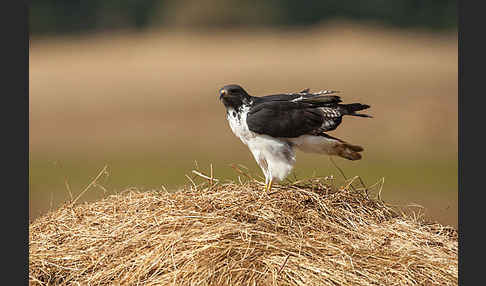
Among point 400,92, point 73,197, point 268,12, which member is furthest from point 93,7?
point 73,197

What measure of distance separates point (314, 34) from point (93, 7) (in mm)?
15277

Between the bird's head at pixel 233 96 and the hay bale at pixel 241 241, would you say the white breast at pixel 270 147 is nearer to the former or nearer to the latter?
the bird's head at pixel 233 96

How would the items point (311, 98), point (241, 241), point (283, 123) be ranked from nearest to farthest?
point (241, 241) < point (283, 123) < point (311, 98)

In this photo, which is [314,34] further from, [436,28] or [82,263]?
[82,263]

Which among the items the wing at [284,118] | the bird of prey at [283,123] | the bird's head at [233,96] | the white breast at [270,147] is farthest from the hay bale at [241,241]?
the bird's head at [233,96]

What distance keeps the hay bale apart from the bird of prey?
40 cm

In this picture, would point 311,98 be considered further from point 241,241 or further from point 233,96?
point 241,241

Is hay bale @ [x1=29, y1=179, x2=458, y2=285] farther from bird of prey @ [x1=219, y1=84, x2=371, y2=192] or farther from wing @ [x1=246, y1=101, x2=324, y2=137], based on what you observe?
wing @ [x1=246, y1=101, x2=324, y2=137]

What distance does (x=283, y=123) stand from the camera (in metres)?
7.34

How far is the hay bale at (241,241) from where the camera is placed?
19.0ft

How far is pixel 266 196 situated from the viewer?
22.2ft

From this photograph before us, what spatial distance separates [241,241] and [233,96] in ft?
6.18

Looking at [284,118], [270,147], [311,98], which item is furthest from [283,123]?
[311,98]

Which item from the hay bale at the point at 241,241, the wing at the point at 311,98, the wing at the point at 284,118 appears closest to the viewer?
the hay bale at the point at 241,241
